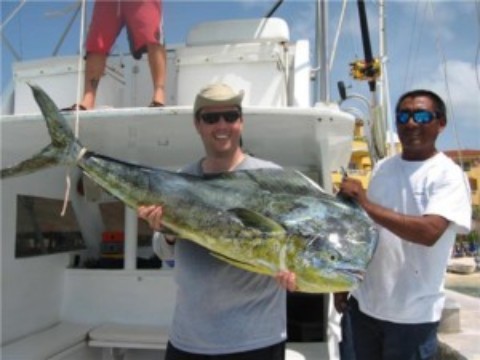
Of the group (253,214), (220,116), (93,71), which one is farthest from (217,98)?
(93,71)

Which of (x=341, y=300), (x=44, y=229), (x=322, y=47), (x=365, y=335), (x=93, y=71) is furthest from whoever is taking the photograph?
(x=44, y=229)

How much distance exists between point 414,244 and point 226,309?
2.59 ft

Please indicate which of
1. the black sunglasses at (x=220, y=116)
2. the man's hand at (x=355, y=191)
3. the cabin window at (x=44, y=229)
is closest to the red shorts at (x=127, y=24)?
the black sunglasses at (x=220, y=116)

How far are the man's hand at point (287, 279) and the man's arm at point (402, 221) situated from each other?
388mm

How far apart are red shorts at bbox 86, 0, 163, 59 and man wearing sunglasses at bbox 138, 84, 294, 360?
43.0 inches

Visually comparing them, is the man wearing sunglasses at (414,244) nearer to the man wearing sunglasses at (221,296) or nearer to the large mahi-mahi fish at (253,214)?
the large mahi-mahi fish at (253,214)

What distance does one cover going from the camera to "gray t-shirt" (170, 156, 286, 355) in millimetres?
1997

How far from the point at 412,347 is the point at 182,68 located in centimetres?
206

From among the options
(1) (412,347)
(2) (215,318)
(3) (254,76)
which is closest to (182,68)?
(3) (254,76)

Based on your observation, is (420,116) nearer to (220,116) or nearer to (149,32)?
(220,116)

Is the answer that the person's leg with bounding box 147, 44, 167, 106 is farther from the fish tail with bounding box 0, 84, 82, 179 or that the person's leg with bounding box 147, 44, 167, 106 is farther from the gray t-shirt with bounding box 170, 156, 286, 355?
the gray t-shirt with bounding box 170, 156, 286, 355

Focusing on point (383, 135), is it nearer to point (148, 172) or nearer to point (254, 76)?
point (254, 76)

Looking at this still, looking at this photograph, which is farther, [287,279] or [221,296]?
[221,296]

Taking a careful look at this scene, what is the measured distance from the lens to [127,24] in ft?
10.2
